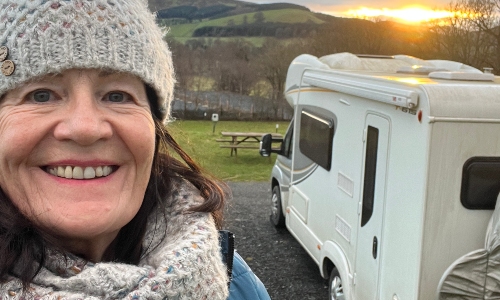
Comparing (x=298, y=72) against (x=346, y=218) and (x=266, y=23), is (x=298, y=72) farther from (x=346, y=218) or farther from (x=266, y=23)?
(x=266, y=23)

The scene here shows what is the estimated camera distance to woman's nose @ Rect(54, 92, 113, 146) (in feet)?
3.96

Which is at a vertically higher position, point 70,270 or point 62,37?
point 62,37

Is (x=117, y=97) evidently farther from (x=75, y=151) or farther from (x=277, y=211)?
(x=277, y=211)

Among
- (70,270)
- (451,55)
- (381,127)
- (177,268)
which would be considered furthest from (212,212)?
→ (451,55)

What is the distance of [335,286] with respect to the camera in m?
5.28

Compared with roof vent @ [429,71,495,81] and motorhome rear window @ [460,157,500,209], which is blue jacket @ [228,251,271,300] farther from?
roof vent @ [429,71,495,81]

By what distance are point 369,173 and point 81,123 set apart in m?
3.62

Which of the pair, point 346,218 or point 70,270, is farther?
point 346,218

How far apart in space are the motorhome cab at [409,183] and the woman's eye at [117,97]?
2.61 meters

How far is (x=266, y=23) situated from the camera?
53812 millimetres

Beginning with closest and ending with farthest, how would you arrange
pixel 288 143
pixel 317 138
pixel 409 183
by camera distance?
pixel 409 183 → pixel 317 138 → pixel 288 143

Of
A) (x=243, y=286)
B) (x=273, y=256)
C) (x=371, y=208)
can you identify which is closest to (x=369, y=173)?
(x=371, y=208)

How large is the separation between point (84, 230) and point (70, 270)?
0.11 metres

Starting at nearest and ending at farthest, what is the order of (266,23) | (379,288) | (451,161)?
(451,161) → (379,288) → (266,23)
